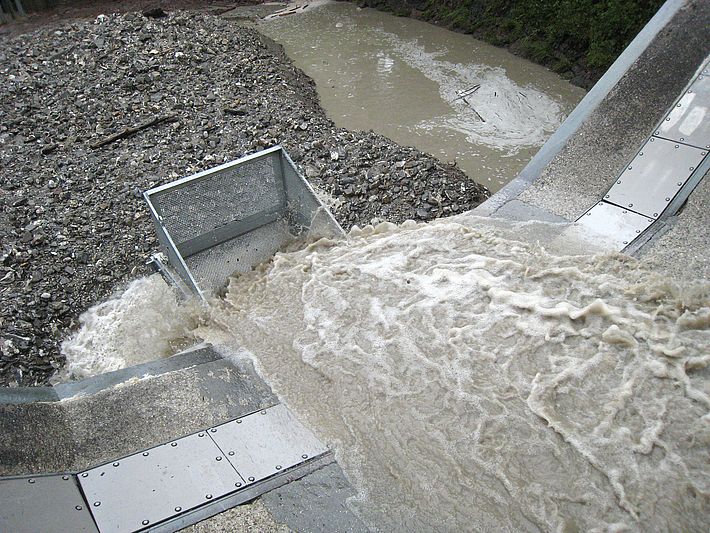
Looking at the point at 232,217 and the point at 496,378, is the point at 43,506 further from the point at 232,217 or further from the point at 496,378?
the point at 232,217

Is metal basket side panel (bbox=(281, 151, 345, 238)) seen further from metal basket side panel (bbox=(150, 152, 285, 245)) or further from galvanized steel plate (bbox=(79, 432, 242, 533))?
galvanized steel plate (bbox=(79, 432, 242, 533))

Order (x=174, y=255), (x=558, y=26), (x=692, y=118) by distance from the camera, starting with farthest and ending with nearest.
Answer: (x=558, y=26) < (x=692, y=118) < (x=174, y=255)

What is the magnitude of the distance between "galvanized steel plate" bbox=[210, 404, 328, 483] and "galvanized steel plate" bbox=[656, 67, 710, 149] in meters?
4.07

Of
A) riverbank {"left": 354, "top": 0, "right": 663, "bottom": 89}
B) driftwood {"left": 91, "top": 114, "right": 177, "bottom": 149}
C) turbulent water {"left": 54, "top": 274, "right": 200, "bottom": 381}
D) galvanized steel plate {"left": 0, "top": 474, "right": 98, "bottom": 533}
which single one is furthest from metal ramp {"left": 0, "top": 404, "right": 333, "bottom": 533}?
riverbank {"left": 354, "top": 0, "right": 663, "bottom": 89}

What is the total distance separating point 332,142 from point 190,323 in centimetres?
314

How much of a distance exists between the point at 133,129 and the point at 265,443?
524cm

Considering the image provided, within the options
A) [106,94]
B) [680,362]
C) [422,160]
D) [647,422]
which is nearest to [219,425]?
[647,422]

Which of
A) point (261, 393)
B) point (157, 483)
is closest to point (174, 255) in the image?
point (261, 393)

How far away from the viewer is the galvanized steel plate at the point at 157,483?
114 inches

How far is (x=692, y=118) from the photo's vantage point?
17.1 feet

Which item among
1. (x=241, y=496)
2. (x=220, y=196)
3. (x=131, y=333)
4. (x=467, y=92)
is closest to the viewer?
(x=241, y=496)

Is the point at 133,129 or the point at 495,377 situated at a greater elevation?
the point at 133,129

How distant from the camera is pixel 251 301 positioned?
4832 millimetres

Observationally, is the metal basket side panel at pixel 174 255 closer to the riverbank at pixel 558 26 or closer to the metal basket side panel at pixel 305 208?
the metal basket side panel at pixel 305 208
